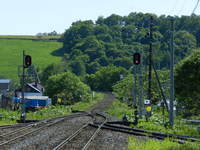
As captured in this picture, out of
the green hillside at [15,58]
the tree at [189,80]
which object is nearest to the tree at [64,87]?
the tree at [189,80]

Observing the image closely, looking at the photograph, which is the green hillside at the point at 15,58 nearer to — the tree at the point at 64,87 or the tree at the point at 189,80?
the tree at the point at 64,87

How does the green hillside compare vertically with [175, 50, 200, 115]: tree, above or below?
above

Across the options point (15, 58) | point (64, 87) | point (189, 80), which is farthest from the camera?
point (15, 58)

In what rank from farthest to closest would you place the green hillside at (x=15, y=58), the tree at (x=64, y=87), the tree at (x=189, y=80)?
the green hillside at (x=15, y=58), the tree at (x=64, y=87), the tree at (x=189, y=80)

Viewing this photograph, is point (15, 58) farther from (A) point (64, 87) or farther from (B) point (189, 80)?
(B) point (189, 80)

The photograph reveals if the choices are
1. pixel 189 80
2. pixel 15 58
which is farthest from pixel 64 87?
pixel 15 58

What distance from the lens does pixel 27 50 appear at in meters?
193

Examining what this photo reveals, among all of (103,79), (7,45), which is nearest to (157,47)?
(103,79)

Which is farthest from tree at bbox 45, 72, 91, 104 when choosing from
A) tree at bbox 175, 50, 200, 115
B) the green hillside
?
the green hillside

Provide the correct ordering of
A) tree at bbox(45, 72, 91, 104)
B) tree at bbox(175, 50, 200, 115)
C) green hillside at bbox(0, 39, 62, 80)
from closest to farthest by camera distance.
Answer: tree at bbox(175, 50, 200, 115), tree at bbox(45, 72, 91, 104), green hillside at bbox(0, 39, 62, 80)

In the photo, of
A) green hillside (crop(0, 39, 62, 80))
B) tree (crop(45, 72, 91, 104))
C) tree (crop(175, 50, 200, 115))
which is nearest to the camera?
tree (crop(175, 50, 200, 115))

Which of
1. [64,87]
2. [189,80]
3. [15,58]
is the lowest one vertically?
[64,87]

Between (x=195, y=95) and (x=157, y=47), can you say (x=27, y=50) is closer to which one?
(x=157, y=47)

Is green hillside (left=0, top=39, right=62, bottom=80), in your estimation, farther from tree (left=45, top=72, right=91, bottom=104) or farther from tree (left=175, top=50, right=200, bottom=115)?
tree (left=175, top=50, right=200, bottom=115)
